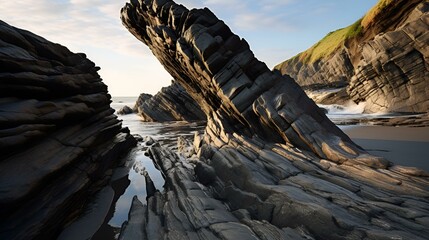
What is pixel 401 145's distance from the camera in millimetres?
14586

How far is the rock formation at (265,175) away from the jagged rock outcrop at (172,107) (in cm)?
3376

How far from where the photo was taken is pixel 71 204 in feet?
29.6

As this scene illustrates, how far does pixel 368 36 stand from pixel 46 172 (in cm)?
5960

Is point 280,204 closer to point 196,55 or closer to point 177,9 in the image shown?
point 196,55

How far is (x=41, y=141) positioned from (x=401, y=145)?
19.4 m

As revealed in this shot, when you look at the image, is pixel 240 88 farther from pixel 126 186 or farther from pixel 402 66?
pixel 402 66

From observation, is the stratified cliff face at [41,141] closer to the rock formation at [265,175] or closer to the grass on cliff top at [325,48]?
the rock formation at [265,175]

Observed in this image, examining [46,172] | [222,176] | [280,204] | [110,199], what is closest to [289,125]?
[222,176]

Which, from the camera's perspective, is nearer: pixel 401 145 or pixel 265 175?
pixel 265 175

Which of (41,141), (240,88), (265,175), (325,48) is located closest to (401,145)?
(240,88)

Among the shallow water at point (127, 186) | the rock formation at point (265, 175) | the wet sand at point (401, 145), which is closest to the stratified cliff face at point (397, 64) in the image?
the wet sand at point (401, 145)

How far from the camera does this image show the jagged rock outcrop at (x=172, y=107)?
171ft

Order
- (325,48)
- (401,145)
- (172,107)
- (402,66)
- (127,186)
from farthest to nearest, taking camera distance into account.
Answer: (325,48) < (172,107) < (402,66) < (401,145) < (127,186)

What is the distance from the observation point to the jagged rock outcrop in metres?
52.2
